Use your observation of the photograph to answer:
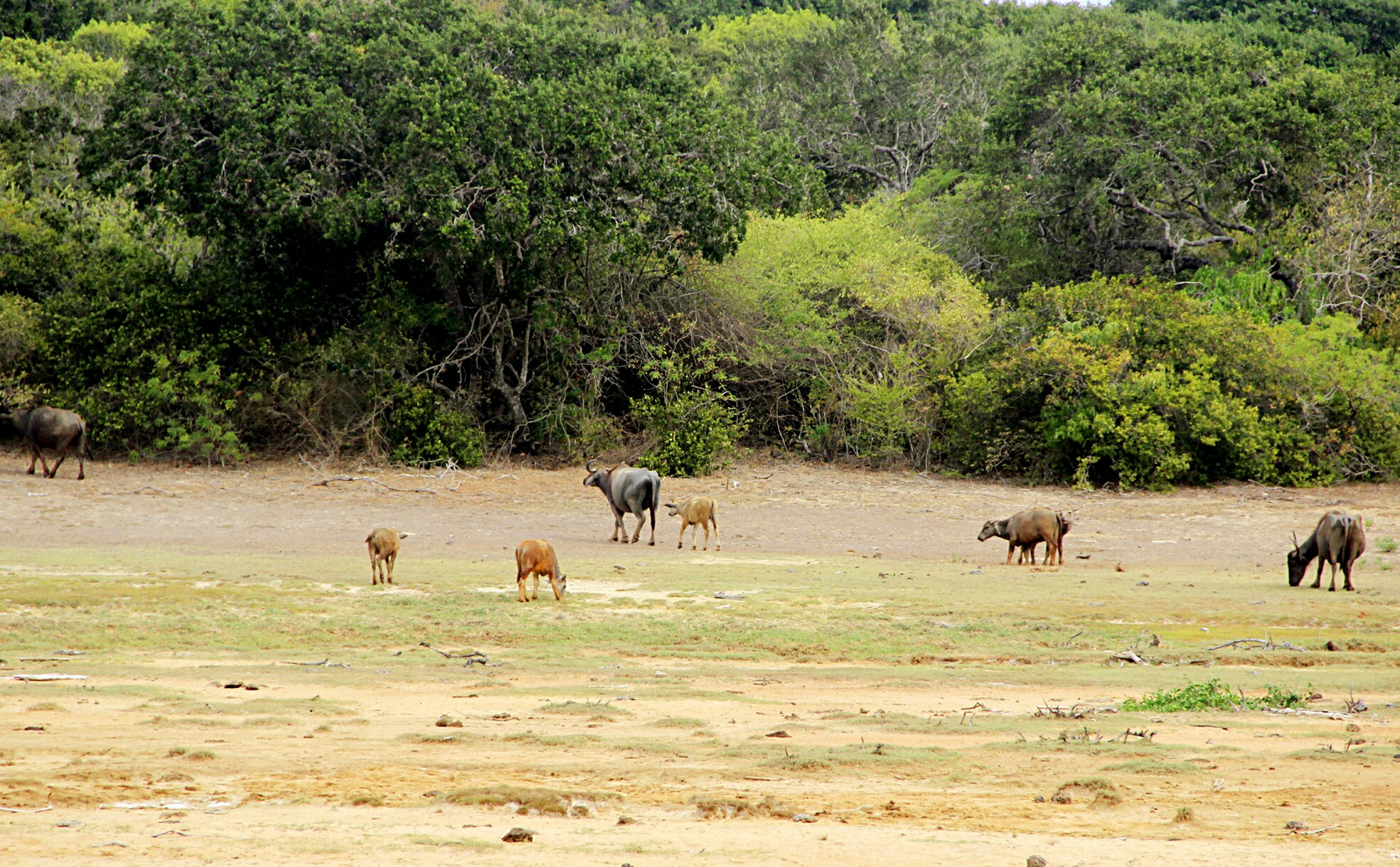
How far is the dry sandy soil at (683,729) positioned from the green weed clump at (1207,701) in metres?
0.19

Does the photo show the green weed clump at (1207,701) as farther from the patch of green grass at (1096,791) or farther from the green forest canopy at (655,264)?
the green forest canopy at (655,264)

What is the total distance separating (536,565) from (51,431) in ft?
45.6

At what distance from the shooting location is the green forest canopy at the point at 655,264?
25250 mm

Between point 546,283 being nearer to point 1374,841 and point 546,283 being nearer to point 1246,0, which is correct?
point 1374,841

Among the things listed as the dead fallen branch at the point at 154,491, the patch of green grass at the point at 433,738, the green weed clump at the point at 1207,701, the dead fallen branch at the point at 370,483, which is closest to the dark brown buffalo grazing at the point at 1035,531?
the green weed clump at the point at 1207,701

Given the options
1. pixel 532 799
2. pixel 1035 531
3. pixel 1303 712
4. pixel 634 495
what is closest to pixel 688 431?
pixel 634 495

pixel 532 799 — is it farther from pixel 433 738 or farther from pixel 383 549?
pixel 383 549

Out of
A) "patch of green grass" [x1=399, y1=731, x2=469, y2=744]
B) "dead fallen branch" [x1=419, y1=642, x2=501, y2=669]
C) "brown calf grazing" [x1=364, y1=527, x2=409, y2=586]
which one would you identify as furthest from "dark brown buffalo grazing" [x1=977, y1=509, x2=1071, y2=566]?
"patch of green grass" [x1=399, y1=731, x2=469, y2=744]

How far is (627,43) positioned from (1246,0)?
33.3m

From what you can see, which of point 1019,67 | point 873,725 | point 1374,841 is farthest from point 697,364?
point 1374,841

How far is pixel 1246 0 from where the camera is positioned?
169 ft

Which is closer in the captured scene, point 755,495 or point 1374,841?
point 1374,841

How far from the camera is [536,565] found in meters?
13.4

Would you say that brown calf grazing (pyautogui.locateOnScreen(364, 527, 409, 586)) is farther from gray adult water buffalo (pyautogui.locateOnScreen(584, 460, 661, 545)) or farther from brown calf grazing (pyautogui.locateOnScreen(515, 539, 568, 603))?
gray adult water buffalo (pyautogui.locateOnScreen(584, 460, 661, 545))
